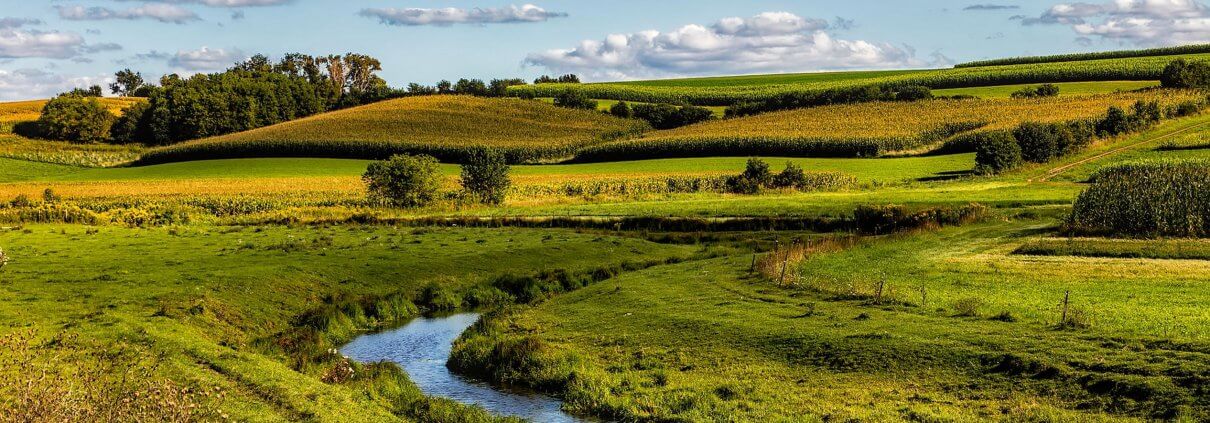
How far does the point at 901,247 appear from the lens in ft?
160

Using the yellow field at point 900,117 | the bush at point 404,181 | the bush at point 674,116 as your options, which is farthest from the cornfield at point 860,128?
the bush at point 404,181

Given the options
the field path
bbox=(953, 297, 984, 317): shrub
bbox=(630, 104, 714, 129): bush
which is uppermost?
bbox=(630, 104, 714, 129): bush

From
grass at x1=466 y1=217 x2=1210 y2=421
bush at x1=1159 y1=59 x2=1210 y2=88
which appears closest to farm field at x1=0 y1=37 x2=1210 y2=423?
grass at x1=466 y1=217 x2=1210 y2=421

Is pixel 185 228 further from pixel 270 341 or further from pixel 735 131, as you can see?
pixel 735 131

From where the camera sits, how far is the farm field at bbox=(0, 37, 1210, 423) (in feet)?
75.4

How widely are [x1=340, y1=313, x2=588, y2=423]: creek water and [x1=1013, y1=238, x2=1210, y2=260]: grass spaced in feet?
77.1

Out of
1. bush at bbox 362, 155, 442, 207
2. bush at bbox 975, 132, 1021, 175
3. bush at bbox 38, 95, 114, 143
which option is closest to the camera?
bush at bbox 362, 155, 442, 207

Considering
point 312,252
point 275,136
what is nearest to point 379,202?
point 312,252

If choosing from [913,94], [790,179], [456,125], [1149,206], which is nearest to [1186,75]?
[913,94]

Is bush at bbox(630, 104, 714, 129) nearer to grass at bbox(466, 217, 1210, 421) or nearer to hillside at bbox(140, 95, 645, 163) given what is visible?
hillside at bbox(140, 95, 645, 163)

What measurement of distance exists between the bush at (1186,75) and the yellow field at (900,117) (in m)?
5.12

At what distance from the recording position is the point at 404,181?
3223 inches

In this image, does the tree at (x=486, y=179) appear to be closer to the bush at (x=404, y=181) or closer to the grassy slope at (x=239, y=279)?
the bush at (x=404, y=181)

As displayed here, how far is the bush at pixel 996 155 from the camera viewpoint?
103m
